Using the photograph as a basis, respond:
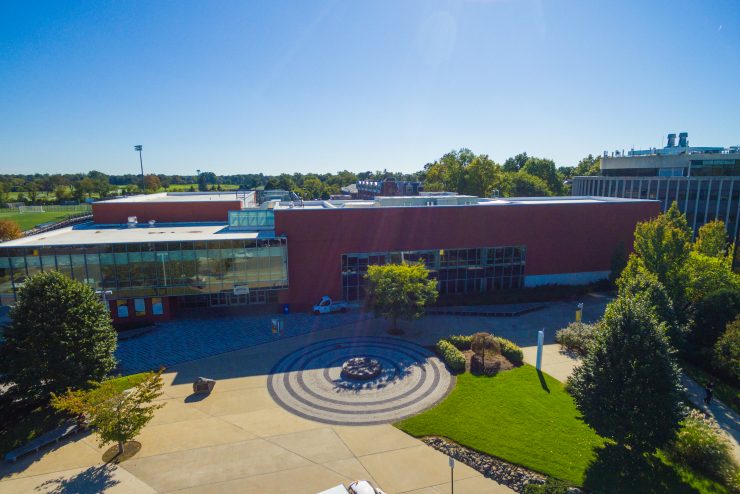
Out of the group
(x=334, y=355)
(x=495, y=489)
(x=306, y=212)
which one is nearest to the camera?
(x=495, y=489)

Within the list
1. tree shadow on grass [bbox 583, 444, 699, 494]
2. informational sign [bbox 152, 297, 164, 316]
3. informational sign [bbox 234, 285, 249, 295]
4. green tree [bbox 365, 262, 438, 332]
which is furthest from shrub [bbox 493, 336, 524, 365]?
informational sign [bbox 152, 297, 164, 316]

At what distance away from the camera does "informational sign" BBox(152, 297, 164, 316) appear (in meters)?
32.3

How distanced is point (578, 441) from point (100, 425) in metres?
19.7

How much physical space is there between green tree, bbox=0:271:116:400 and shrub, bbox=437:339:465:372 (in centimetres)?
1885

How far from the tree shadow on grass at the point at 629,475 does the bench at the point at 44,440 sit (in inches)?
861

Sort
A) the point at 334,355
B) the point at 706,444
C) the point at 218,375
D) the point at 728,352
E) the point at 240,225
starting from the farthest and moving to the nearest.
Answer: the point at 240,225
the point at 334,355
the point at 218,375
the point at 728,352
the point at 706,444

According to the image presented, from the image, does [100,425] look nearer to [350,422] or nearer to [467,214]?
[350,422]

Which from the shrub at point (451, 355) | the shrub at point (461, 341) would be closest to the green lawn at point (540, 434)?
the shrub at point (451, 355)

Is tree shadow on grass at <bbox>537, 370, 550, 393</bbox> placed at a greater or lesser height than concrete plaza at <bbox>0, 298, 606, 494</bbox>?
greater

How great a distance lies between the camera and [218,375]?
81.1ft

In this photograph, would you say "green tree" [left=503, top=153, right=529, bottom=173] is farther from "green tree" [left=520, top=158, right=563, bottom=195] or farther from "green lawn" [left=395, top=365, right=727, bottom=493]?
"green lawn" [left=395, top=365, right=727, bottom=493]

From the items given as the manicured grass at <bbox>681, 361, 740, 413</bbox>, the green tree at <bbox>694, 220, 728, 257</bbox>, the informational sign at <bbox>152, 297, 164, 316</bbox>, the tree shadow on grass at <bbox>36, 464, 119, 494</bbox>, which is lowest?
the tree shadow on grass at <bbox>36, 464, 119, 494</bbox>

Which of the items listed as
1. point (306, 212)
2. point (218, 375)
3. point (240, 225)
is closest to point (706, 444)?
point (218, 375)

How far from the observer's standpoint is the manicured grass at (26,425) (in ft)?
60.9
